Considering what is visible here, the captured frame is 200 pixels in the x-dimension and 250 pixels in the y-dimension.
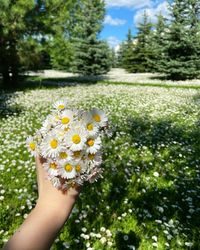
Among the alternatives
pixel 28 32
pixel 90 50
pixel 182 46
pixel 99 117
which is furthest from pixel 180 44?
pixel 99 117

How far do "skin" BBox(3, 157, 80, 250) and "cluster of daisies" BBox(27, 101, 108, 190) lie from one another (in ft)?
0.16

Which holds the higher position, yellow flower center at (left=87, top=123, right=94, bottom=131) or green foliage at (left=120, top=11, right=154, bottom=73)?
yellow flower center at (left=87, top=123, right=94, bottom=131)

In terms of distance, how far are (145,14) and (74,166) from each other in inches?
2399

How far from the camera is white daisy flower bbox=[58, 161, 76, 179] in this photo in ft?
6.63

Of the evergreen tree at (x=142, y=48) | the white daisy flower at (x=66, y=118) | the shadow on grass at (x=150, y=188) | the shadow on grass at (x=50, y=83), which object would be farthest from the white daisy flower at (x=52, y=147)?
the evergreen tree at (x=142, y=48)

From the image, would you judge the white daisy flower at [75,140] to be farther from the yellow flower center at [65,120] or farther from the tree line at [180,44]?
the tree line at [180,44]

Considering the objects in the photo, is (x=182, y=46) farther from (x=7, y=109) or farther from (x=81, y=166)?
(x=81, y=166)

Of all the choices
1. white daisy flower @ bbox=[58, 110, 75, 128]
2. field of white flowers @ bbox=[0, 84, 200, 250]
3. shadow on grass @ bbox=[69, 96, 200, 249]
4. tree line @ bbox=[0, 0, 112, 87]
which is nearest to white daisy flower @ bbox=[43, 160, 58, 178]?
white daisy flower @ bbox=[58, 110, 75, 128]

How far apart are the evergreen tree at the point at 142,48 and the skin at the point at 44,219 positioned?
54011 mm

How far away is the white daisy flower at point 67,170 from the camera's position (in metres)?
2.02

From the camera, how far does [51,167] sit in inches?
82.7

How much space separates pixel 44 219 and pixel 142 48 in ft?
187

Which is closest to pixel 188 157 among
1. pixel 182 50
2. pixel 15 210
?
pixel 15 210

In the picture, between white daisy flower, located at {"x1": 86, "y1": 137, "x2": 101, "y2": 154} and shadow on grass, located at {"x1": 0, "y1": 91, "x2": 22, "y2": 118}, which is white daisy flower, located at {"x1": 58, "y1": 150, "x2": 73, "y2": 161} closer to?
white daisy flower, located at {"x1": 86, "y1": 137, "x2": 101, "y2": 154}
